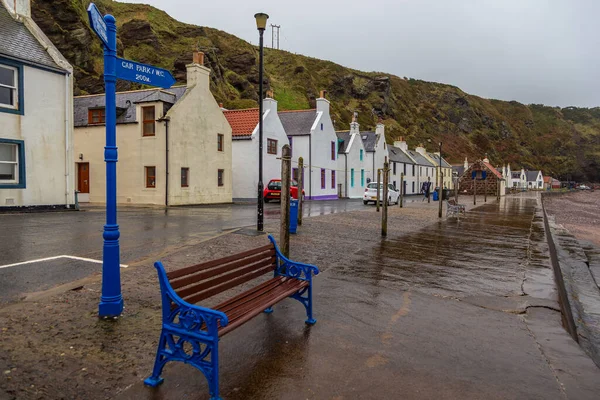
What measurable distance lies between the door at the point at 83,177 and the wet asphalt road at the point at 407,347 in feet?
79.6

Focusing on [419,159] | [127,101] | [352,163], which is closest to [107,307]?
[127,101]

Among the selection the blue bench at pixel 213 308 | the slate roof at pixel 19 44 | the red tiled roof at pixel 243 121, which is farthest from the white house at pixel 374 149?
the blue bench at pixel 213 308

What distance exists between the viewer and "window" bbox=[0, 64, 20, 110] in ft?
56.1

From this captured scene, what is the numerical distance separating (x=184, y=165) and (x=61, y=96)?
325 inches

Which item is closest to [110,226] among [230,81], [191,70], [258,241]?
[258,241]

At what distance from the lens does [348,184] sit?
1786 inches

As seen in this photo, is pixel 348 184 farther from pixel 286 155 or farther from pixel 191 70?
pixel 286 155

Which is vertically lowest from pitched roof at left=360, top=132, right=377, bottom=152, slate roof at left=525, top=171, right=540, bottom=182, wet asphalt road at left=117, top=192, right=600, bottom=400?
wet asphalt road at left=117, top=192, right=600, bottom=400

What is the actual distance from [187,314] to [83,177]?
89.7 feet

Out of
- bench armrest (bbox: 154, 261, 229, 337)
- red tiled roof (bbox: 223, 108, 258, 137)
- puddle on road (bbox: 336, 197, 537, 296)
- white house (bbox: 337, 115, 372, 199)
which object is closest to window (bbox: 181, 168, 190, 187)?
red tiled roof (bbox: 223, 108, 258, 137)

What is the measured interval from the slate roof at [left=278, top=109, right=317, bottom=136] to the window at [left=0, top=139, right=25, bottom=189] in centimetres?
2491

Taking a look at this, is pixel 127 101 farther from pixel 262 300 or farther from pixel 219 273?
pixel 262 300

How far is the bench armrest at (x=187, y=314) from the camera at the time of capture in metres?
3.26

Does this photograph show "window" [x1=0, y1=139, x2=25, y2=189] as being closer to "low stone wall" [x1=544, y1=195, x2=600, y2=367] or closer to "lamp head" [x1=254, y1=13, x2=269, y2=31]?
"lamp head" [x1=254, y1=13, x2=269, y2=31]
